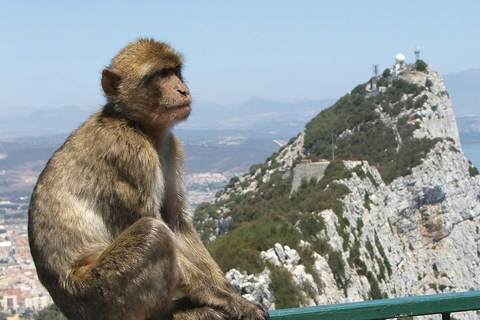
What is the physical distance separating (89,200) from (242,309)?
100 centimetres

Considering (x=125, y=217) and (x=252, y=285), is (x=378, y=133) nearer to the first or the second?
(x=252, y=285)

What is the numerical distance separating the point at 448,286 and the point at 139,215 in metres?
41.2

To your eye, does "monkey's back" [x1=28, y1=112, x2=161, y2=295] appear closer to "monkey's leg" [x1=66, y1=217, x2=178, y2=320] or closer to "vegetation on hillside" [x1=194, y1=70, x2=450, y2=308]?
"monkey's leg" [x1=66, y1=217, x2=178, y2=320]

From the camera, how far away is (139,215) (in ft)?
11.4

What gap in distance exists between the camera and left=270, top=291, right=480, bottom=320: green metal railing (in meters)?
3.14

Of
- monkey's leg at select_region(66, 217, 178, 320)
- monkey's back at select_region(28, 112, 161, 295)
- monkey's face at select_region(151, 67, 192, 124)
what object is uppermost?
monkey's face at select_region(151, 67, 192, 124)

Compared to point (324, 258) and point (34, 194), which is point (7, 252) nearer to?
point (324, 258)

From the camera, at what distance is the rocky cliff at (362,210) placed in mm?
26406

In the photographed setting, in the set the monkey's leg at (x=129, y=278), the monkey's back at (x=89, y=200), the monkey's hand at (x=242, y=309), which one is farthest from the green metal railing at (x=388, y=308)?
the monkey's back at (x=89, y=200)

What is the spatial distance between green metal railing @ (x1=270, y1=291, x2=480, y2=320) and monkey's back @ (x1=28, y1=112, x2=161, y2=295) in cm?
98

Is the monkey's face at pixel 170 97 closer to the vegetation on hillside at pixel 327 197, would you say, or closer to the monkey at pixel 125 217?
the monkey at pixel 125 217

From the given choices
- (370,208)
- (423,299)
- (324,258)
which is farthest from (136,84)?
(370,208)

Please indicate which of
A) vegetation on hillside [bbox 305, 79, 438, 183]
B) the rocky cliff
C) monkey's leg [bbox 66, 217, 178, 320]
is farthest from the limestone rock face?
vegetation on hillside [bbox 305, 79, 438, 183]

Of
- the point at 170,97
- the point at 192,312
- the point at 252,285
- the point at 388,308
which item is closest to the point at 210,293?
the point at 192,312
